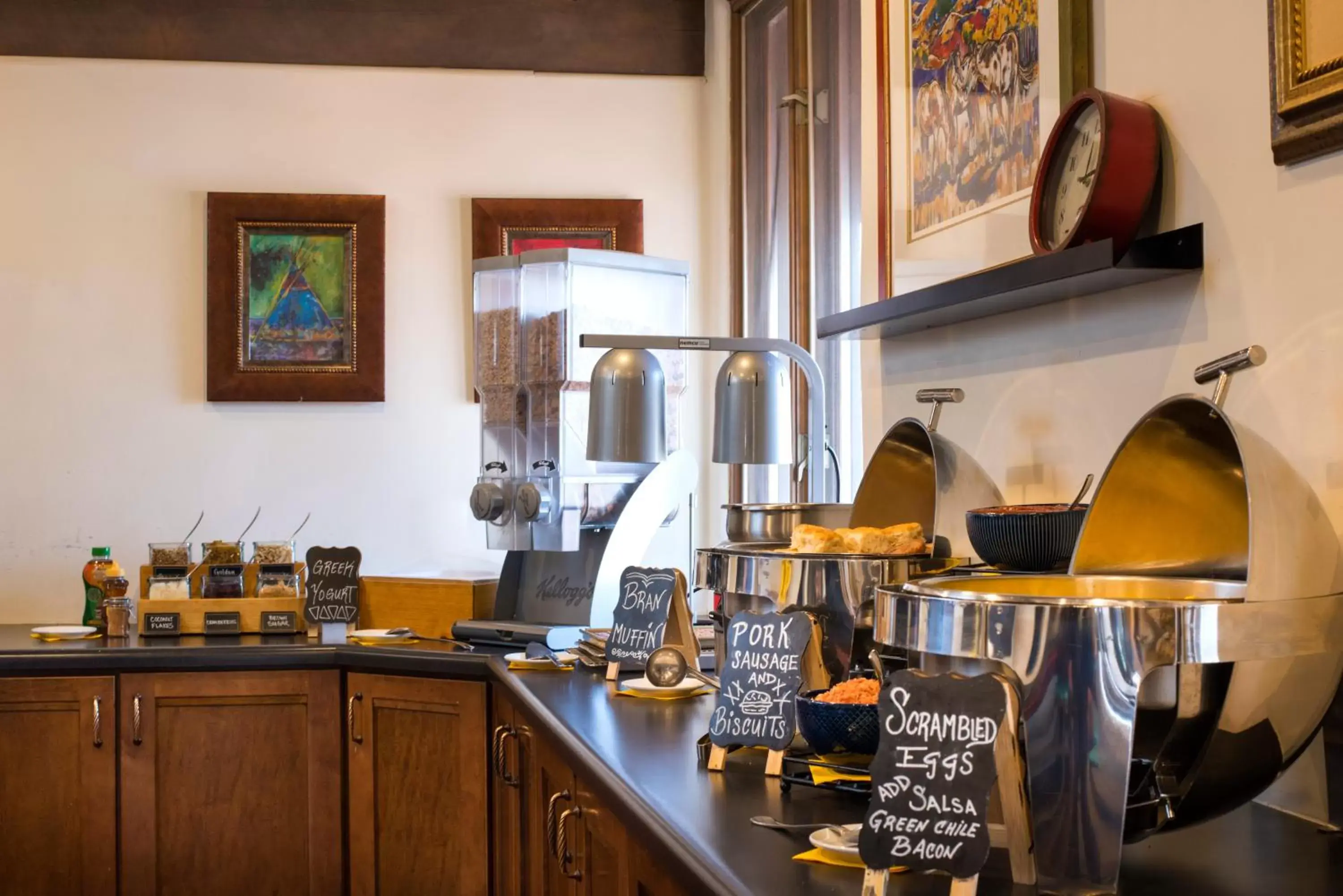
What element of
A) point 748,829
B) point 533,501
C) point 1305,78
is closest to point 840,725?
point 748,829

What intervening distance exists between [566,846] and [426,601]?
4.94 feet

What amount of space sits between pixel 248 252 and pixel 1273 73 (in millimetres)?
3244

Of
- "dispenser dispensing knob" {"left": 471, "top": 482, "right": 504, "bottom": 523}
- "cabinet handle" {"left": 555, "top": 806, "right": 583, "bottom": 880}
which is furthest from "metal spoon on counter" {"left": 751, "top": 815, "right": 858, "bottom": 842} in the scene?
"dispenser dispensing knob" {"left": 471, "top": 482, "right": 504, "bottom": 523}

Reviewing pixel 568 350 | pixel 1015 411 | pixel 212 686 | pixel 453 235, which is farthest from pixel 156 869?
pixel 1015 411

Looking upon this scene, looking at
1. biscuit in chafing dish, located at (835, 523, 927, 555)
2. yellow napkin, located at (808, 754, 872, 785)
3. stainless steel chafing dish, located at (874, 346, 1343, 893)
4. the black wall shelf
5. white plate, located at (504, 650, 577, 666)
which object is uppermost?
the black wall shelf

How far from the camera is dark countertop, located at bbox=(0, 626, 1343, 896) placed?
1.10 m

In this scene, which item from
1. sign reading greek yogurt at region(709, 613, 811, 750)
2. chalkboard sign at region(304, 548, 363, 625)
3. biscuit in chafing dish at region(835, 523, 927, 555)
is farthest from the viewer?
chalkboard sign at region(304, 548, 363, 625)

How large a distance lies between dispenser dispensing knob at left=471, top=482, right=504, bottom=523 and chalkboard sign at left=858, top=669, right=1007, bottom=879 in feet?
7.20

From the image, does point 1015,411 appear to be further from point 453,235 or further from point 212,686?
point 453,235

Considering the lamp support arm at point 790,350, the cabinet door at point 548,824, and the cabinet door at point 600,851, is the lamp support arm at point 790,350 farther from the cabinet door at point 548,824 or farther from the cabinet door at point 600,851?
the cabinet door at point 600,851

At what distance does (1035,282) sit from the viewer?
163 cm

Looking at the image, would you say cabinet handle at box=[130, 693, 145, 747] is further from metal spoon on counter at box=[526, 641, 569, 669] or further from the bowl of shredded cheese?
the bowl of shredded cheese

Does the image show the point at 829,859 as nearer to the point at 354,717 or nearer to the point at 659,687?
the point at 659,687

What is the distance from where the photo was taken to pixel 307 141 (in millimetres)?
4074
